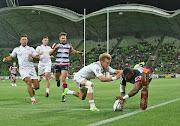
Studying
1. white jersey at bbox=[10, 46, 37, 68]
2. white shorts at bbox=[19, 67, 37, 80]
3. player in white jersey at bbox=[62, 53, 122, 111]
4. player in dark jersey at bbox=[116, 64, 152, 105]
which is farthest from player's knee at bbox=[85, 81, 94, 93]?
white jersey at bbox=[10, 46, 37, 68]

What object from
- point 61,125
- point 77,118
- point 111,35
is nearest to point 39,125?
point 61,125

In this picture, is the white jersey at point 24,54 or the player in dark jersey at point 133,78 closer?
the player in dark jersey at point 133,78

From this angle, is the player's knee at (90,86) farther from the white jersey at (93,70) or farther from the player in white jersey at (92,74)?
the white jersey at (93,70)

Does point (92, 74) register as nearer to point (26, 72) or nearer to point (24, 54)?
point (26, 72)

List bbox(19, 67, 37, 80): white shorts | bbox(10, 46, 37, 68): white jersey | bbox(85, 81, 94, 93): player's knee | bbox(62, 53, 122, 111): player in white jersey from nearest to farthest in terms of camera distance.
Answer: bbox(62, 53, 122, 111): player in white jersey < bbox(85, 81, 94, 93): player's knee < bbox(19, 67, 37, 80): white shorts < bbox(10, 46, 37, 68): white jersey

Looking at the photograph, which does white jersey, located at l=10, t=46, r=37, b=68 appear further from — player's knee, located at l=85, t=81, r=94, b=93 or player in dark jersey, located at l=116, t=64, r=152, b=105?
player in dark jersey, located at l=116, t=64, r=152, b=105

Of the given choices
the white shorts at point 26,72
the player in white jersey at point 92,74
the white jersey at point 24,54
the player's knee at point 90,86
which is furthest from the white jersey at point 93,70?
the white jersey at point 24,54

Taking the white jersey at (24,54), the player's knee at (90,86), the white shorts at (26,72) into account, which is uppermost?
the white jersey at (24,54)

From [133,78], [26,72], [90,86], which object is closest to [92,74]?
[90,86]

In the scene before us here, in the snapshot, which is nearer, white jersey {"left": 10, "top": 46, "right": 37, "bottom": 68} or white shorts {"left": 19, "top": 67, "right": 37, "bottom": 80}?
white shorts {"left": 19, "top": 67, "right": 37, "bottom": 80}

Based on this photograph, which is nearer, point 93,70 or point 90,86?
point 93,70

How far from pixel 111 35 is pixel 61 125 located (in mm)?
61153

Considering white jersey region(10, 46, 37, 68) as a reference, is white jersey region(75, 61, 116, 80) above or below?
below

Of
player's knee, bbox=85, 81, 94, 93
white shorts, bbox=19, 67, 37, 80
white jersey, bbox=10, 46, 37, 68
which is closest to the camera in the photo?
player's knee, bbox=85, 81, 94, 93
